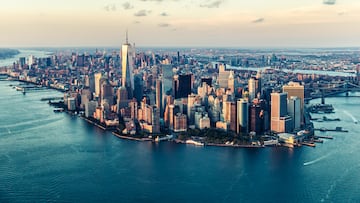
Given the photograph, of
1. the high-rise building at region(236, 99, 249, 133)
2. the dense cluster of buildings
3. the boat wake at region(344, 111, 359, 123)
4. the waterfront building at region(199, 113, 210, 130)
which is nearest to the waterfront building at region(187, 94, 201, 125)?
the dense cluster of buildings

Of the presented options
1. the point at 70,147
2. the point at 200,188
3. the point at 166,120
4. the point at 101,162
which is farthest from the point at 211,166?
the point at 166,120

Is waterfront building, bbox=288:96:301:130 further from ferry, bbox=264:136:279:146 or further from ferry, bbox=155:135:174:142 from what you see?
ferry, bbox=155:135:174:142

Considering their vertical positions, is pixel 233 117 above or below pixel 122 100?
below

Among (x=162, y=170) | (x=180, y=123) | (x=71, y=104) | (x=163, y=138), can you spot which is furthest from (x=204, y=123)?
(x=71, y=104)

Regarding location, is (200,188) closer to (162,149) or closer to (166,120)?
(162,149)

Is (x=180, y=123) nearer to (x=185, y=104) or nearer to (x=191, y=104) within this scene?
(x=191, y=104)

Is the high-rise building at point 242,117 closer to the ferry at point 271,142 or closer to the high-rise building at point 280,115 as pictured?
the high-rise building at point 280,115
